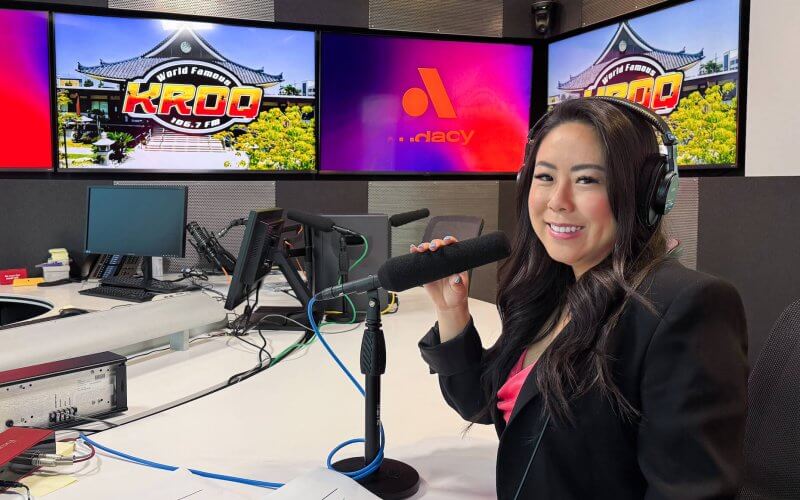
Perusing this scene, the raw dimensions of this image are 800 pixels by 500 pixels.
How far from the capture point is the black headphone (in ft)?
3.15

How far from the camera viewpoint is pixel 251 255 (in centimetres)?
220

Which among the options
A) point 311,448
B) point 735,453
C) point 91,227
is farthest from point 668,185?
point 91,227

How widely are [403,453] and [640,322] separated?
612mm

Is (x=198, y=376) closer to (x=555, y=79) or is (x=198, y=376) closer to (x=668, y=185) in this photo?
(x=668, y=185)

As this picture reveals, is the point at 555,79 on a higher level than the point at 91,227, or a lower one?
higher

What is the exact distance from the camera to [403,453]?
4.32 feet

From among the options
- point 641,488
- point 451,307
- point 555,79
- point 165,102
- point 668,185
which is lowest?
point 641,488

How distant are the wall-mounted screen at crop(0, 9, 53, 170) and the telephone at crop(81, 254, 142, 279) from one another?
708 millimetres

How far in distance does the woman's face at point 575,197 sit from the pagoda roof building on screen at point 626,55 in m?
2.84

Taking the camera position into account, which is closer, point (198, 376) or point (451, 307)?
point (451, 307)

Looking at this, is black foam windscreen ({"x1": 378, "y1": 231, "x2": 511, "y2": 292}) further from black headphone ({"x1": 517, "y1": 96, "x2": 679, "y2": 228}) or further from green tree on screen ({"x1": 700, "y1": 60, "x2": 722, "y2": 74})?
green tree on screen ({"x1": 700, "y1": 60, "x2": 722, "y2": 74})

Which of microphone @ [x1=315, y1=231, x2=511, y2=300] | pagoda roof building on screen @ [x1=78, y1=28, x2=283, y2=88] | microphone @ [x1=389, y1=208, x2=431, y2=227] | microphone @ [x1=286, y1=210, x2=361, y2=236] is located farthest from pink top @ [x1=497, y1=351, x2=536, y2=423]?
pagoda roof building on screen @ [x1=78, y1=28, x2=283, y2=88]

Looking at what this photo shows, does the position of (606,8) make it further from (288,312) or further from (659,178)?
(659,178)

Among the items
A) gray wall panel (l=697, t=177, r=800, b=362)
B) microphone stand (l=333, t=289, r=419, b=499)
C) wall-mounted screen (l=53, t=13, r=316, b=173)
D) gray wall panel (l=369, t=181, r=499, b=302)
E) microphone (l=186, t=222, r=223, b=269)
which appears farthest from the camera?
gray wall panel (l=369, t=181, r=499, b=302)
